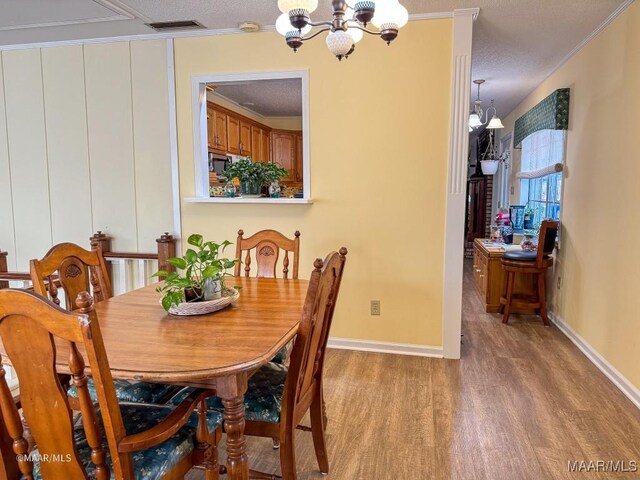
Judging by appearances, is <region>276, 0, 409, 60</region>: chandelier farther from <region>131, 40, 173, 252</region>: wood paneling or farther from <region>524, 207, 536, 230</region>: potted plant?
<region>524, 207, 536, 230</region>: potted plant

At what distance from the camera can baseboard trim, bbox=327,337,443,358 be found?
3.37 metres

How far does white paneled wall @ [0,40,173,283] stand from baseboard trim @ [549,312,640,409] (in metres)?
3.44

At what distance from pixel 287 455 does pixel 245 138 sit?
505cm

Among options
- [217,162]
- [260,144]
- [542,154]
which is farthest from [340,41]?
[260,144]

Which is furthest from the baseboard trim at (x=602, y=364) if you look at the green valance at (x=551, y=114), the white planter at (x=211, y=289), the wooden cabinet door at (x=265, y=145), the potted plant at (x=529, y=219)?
the wooden cabinet door at (x=265, y=145)

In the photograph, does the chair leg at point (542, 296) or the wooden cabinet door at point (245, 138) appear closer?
the chair leg at point (542, 296)

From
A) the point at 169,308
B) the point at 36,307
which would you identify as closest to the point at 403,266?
the point at 169,308

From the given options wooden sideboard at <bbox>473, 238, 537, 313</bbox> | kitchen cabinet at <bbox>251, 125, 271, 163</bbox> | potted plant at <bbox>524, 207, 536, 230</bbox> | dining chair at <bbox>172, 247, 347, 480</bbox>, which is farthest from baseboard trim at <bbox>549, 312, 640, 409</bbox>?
kitchen cabinet at <bbox>251, 125, 271, 163</bbox>

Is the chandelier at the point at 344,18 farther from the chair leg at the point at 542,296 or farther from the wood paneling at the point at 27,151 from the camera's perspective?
the chair leg at the point at 542,296

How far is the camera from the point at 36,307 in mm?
1032

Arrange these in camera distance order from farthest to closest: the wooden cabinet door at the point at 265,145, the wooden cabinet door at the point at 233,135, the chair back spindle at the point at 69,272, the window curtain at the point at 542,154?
the wooden cabinet door at the point at 265,145 → the wooden cabinet door at the point at 233,135 → the window curtain at the point at 542,154 → the chair back spindle at the point at 69,272

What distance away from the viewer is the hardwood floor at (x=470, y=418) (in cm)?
206

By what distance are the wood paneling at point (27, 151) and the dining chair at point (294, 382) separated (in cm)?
293

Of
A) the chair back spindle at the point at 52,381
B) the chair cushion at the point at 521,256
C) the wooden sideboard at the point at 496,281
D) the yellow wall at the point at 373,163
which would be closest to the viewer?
the chair back spindle at the point at 52,381
